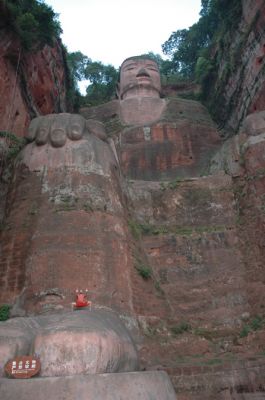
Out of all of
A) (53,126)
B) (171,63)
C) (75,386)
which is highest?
(171,63)

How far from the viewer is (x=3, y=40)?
15578mm

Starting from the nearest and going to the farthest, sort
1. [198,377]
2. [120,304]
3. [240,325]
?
[198,377] → [120,304] → [240,325]

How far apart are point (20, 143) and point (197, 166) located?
12925 millimetres

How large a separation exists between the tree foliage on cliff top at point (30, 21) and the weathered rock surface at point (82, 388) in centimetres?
1396

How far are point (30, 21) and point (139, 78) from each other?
54.8ft

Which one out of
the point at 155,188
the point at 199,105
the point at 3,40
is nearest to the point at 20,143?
the point at 3,40

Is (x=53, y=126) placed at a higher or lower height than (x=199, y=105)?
lower

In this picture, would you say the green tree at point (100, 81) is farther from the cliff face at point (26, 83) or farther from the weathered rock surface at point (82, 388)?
the weathered rock surface at point (82, 388)

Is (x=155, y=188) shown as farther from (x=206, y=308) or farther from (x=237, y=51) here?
(x=237, y=51)

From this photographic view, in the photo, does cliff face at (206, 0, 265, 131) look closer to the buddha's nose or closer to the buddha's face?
the buddha's face

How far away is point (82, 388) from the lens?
154 inches

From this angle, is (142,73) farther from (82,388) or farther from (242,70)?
(82,388)

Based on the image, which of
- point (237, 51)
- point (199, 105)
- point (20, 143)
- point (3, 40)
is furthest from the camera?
point (199, 105)

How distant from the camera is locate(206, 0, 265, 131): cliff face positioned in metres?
21.1
